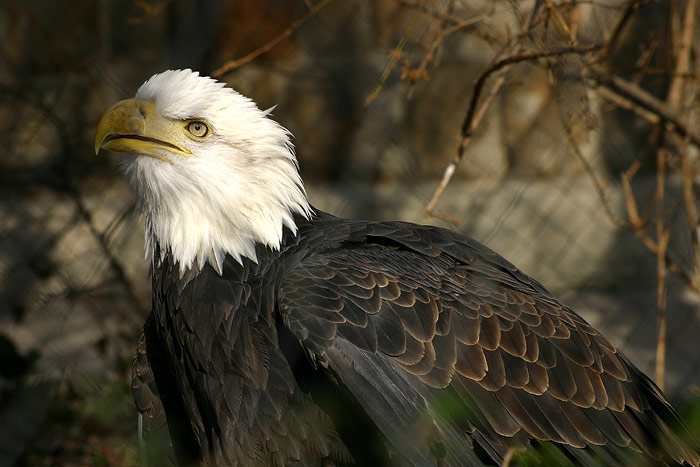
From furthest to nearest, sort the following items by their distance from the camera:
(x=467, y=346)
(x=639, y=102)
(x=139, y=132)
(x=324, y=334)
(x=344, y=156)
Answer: (x=344, y=156)
(x=639, y=102)
(x=139, y=132)
(x=467, y=346)
(x=324, y=334)

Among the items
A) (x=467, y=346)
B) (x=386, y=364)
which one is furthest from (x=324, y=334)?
(x=467, y=346)

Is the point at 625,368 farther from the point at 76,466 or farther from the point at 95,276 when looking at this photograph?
the point at 95,276

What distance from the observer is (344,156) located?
5.18 meters

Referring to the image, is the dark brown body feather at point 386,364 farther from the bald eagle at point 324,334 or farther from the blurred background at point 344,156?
the blurred background at point 344,156

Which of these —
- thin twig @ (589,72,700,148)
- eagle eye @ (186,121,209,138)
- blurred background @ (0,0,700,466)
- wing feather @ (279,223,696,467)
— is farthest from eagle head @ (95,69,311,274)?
blurred background @ (0,0,700,466)

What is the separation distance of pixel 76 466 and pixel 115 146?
1990 millimetres

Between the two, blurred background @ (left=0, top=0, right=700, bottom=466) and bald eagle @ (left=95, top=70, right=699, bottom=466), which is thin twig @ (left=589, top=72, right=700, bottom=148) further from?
bald eagle @ (left=95, top=70, right=699, bottom=466)

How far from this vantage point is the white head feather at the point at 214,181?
242 cm

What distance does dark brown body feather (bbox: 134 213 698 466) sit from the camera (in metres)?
2.10

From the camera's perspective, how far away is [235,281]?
7.93ft

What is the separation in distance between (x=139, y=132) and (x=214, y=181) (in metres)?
0.26

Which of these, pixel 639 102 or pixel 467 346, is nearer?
pixel 467 346

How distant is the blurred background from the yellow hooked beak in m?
1.95

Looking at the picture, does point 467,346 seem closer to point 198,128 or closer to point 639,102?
point 198,128
